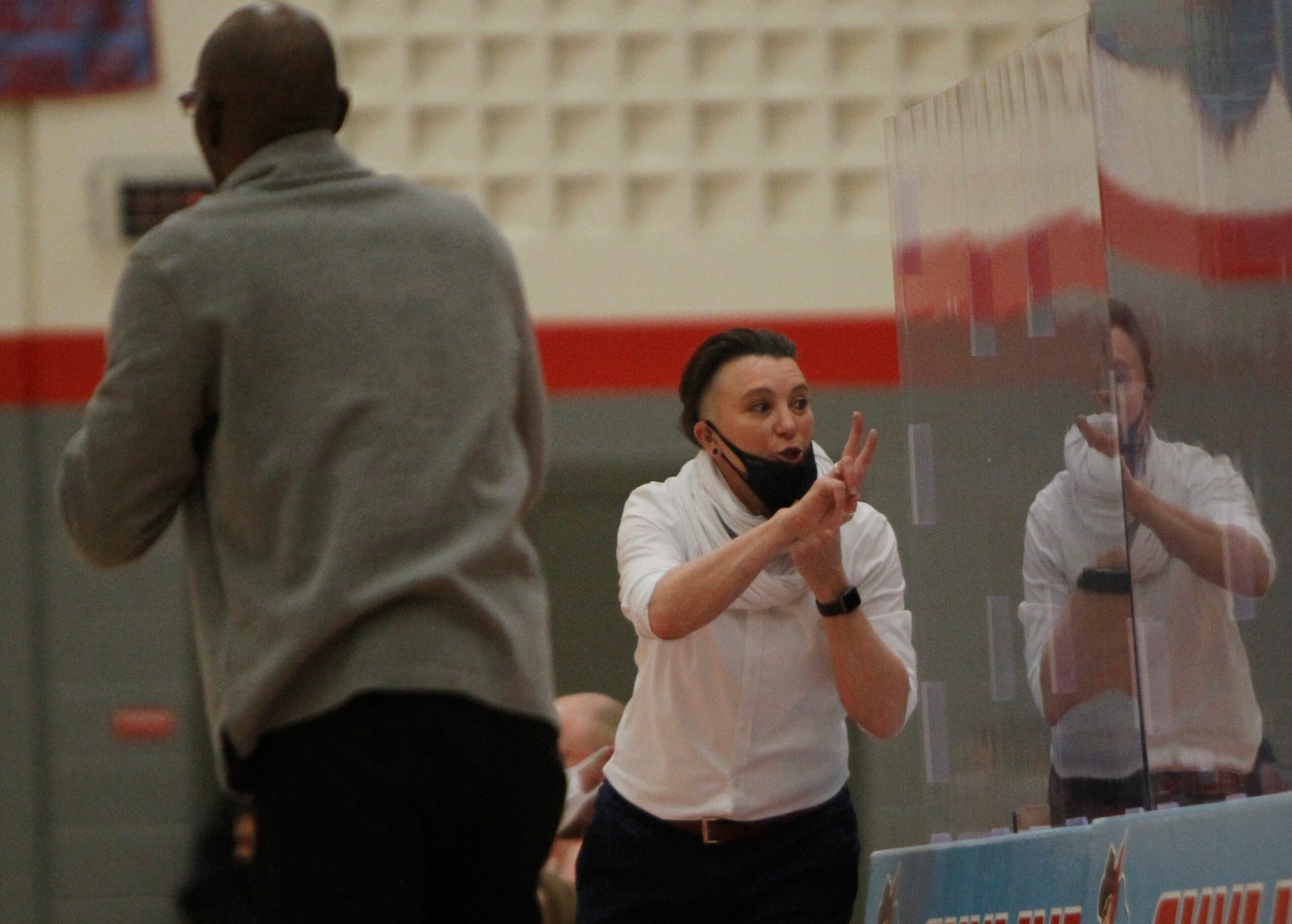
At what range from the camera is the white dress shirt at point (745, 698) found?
2691 millimetres

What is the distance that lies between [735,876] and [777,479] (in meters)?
0.62

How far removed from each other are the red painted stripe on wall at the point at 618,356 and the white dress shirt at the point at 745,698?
9.00 feet

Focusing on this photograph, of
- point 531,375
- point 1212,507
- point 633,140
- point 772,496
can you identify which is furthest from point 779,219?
point 531,375

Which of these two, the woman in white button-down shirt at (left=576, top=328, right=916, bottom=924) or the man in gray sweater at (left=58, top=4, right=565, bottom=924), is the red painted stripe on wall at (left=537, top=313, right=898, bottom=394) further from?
the man in gray sweater at (left=58, top=4, right=565, bottom=924)

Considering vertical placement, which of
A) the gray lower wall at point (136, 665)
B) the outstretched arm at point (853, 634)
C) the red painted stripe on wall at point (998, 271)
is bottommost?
the gray lower wall at point (136, 665)

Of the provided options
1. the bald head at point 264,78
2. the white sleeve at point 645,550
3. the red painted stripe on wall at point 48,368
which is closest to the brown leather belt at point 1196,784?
the white sleeve at point 645,550

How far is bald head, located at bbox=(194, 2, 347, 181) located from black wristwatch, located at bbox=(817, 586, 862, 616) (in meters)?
1.17

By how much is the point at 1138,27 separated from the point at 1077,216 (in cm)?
28

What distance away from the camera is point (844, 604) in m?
2.61

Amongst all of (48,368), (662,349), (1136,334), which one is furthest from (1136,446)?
(48,368)

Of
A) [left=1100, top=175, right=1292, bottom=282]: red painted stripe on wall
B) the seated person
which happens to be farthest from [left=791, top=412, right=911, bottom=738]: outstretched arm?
the seated person

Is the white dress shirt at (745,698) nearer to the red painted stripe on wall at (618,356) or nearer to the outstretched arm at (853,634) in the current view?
the outstretched arm at (853,634)

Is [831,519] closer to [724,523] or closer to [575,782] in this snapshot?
[724,523]

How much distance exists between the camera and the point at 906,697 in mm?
2693
